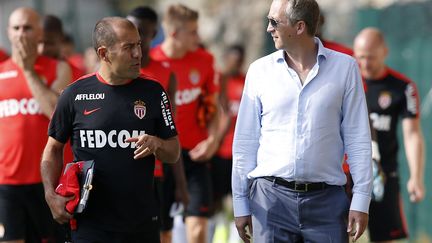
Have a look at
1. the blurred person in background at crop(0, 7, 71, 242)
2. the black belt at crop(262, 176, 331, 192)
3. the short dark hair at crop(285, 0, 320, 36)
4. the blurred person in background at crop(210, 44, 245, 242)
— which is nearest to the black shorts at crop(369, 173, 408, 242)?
the blurred person in background at crop(210, 44, 245, 242)

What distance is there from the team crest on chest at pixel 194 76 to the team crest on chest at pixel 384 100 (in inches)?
72.3

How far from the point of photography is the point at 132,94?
697cm

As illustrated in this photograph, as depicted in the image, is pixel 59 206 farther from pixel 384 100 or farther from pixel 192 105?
pixel 384 100

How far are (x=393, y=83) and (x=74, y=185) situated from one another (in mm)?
4915

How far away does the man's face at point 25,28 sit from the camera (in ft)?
29.2

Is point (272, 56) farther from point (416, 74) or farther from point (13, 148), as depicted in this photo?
point (416, 74)

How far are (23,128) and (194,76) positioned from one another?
8.52 ft

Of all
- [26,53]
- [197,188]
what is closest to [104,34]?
[26,53]

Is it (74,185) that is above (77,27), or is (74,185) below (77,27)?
below

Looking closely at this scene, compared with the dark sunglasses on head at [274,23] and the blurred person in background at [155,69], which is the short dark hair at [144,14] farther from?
the dark sunglasses on head at [274,23]

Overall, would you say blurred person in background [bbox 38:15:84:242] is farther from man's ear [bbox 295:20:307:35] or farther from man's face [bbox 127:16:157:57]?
man's ear [bbox 295:20:307:35]

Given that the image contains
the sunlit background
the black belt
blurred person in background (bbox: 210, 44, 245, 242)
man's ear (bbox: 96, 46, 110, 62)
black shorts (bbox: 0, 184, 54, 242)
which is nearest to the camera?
the black belt

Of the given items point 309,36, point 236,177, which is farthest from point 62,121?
point 309,36

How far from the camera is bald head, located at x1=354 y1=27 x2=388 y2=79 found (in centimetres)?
1062
